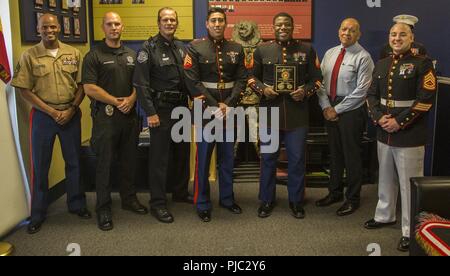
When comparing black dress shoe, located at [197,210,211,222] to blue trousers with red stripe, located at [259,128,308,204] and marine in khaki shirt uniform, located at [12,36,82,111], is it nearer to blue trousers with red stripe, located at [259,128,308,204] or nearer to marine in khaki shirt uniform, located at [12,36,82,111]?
blue trousers with red stripe, located at [259,128,308,204]

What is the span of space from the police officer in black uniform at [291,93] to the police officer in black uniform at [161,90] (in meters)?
0.57

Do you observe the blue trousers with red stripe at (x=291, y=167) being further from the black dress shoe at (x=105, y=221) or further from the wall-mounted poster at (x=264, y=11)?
the wall-mounted poster at (x=264, y=11)

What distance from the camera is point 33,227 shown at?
10.7 feet

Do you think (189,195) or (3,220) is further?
(189,195)

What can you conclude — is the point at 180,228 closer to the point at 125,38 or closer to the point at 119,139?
the point at 119,139

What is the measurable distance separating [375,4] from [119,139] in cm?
289

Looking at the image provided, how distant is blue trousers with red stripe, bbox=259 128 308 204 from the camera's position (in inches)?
136

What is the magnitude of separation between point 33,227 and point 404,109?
2.61m

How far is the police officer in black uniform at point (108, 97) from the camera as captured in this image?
3293 millimetres

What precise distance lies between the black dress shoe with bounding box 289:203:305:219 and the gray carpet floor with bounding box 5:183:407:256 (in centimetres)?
6

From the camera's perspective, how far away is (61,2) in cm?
401
